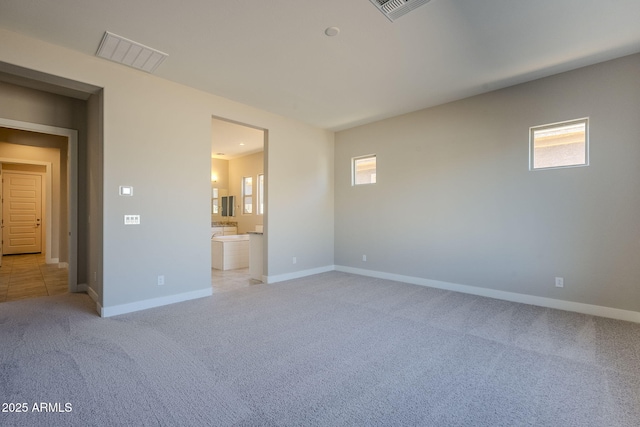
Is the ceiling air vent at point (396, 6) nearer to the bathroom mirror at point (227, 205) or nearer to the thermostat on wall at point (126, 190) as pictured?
the thermostat on wall at point (126, 190)

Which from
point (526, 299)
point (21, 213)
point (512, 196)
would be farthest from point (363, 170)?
point (21, 213)

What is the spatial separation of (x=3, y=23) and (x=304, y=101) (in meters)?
3.29

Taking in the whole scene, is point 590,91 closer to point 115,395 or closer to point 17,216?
point 115,395

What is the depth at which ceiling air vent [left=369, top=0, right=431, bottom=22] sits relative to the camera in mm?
2340

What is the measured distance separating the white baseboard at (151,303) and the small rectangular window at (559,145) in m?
4.91

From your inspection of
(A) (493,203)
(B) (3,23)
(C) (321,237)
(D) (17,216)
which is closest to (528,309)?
(A) (493,203)

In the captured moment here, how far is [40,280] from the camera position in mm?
5117

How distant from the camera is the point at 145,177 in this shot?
3623 mm

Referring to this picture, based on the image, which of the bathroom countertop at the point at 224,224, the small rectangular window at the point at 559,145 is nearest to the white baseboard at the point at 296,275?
the small rectangular window at the point at 559,145

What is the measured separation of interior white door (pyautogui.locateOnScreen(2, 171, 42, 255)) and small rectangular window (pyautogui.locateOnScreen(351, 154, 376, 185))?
30.1 ft

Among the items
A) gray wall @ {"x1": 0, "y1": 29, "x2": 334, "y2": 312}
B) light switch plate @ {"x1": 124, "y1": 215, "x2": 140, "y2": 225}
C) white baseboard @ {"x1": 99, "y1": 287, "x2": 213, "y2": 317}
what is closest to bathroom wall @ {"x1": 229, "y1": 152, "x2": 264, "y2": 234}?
gray wall @ {"x1": 0, "y1": 29, "x2": 334, "y2": 312}

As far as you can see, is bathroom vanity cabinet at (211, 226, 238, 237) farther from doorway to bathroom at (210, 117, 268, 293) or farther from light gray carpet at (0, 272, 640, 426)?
light gray carpet at (0, 272, 640, 426)

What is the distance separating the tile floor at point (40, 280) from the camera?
434 cm

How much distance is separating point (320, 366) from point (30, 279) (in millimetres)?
6001
